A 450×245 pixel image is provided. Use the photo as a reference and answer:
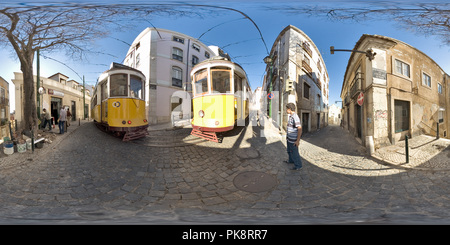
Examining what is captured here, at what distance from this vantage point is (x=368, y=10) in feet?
3.24

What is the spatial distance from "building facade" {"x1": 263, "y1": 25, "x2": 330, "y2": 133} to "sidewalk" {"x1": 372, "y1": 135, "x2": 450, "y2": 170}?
0.49 meters

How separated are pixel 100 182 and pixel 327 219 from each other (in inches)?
49.4

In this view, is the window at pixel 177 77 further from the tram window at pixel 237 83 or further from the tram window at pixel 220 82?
the tram window at pixel 237 83

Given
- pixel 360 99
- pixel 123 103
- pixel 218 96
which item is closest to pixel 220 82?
pixel 218 96

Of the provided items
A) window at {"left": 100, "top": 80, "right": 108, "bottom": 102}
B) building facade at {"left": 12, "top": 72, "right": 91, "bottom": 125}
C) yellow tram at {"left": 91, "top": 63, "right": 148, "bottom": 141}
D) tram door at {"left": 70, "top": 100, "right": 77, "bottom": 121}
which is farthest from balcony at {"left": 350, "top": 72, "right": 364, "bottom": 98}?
tram door at {"left": 70, "top": 100, "right": 77, "bottom": 121}

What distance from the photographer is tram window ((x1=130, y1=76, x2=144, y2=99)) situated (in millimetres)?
909

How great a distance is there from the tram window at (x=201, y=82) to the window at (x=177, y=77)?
0.33 feet

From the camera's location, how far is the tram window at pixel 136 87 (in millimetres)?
909

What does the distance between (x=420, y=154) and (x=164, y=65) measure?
177 cm

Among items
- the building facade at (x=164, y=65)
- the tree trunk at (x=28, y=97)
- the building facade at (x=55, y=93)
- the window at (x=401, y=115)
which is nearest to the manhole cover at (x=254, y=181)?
the building facade at (x=164, y=65)

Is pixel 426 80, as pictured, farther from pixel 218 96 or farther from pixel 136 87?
pixel 136 87

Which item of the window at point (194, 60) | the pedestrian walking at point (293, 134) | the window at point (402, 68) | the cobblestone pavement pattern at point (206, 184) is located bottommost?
the cobblestone pavement pattern at point (206, 184)
